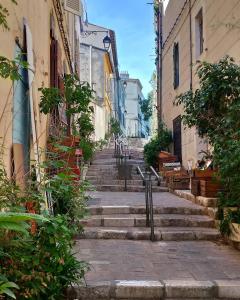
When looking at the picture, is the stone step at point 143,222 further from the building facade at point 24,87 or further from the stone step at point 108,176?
the stone step at point 108,176

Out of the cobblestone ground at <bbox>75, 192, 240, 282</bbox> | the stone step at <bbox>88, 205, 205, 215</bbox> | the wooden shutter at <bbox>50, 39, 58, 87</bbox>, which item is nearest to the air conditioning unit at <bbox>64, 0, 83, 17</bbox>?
the wooden shutter at <bbox>50, 39, 58, 87</bbox>

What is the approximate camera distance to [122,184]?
1226 centimetres

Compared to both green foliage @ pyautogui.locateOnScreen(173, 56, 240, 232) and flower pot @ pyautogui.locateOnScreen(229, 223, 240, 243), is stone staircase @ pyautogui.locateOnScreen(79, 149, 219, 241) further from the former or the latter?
green foliage @ pyautogui.locateOnScreen(173, 56, 240, 232)

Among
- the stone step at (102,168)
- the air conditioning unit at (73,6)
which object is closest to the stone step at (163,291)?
the air conditioning unit at (73,6)

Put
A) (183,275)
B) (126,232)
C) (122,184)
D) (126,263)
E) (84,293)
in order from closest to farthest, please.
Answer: (84,293) < (183,275) < (126,263) < (126,232) < (122,184)

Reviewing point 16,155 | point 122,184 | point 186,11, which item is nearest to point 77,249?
point 16,155

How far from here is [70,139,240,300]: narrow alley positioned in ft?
14.3

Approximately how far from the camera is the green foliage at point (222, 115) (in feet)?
19.8

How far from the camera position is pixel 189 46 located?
1318cm

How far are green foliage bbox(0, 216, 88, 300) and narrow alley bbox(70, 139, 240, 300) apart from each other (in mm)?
491

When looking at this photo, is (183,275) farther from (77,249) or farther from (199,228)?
(199,228)

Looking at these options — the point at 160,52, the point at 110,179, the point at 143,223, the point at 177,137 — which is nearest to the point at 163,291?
the point at 143,223

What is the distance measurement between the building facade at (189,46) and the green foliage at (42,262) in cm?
577

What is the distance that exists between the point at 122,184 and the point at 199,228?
5172mm
